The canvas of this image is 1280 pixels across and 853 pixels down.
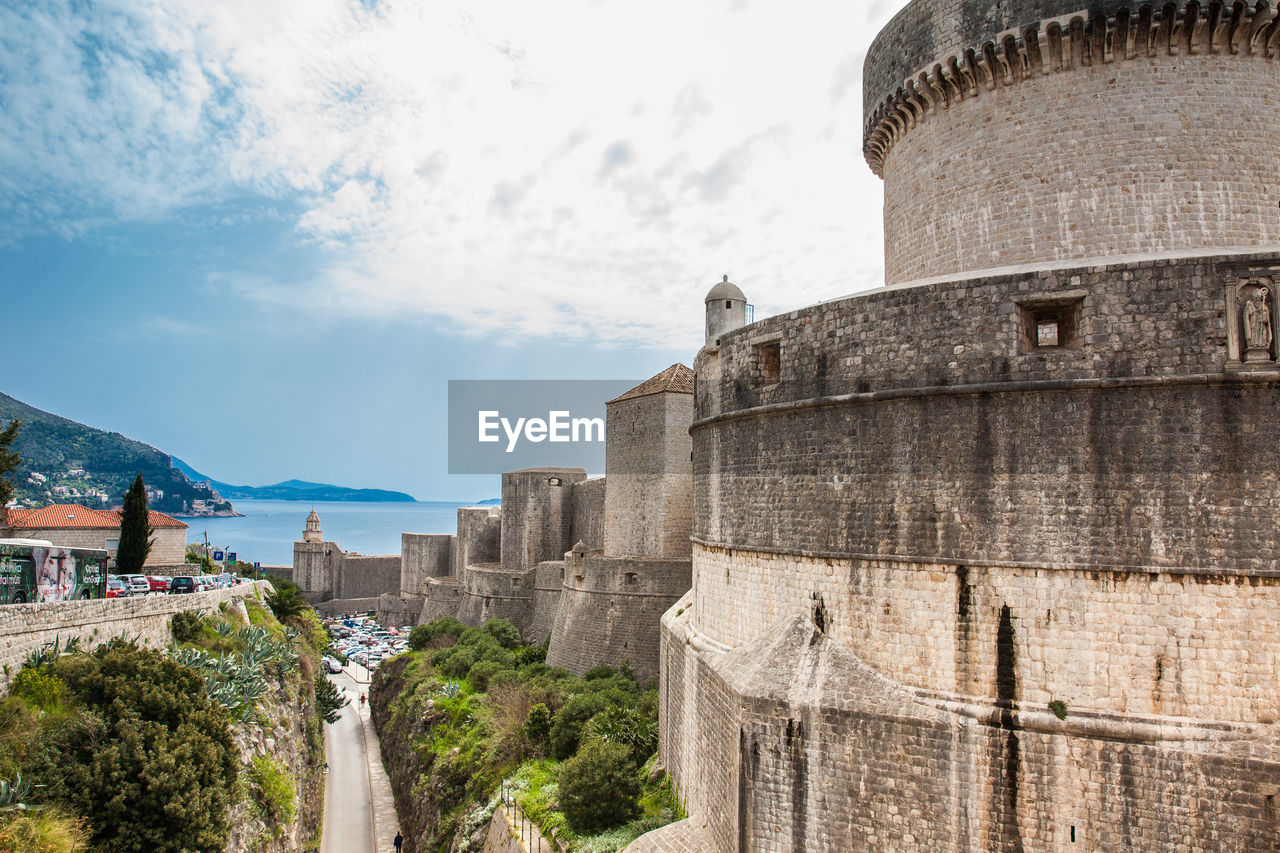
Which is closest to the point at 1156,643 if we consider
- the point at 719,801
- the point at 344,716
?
the point at 719,801

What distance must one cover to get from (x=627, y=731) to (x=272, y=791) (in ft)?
23.0

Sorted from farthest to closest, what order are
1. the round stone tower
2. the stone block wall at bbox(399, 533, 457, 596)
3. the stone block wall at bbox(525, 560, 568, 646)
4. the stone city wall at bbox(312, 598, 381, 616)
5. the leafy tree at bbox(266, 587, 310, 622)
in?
the stone city wall at bbox(312, 598, 381, 616), the stone block wall at bbox(399, 533, 457, 596), the leafy tree at bbox(266, 587, 310, 622), the stone block wall at bbox(525, 560, 568, 646), the round stone tower

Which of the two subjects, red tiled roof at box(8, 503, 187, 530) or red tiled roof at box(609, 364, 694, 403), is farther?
red tiled roof at box(8, 503, 187, 530)

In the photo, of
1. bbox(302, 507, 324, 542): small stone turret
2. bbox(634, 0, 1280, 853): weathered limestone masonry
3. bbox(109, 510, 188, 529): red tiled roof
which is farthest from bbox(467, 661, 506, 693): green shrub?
bbox(302, 507, 324, 542): small stone turret

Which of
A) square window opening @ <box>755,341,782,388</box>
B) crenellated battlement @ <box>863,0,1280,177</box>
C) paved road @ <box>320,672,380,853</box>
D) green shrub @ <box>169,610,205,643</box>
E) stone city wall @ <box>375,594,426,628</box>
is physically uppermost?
crenellated battlement @ <box>863,0,1280,177</box>

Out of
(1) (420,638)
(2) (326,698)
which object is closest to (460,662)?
(1) (420,638)

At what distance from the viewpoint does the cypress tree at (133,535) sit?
27000 millimetres

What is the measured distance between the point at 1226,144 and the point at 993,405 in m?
5.39

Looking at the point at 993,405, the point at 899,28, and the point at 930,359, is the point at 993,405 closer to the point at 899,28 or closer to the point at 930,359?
the point at 930,359

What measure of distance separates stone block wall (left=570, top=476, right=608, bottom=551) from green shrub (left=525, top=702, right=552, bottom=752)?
8897mm

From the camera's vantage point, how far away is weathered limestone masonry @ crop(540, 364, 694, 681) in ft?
67.3

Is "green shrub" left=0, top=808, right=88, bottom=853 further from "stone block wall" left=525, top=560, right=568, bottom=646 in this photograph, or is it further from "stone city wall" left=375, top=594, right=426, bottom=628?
"stone city wall" left=375, top=594, right=426, bottom=628

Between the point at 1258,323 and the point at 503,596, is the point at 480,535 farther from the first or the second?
the point at 1258,323

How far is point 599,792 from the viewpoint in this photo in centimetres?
1234
